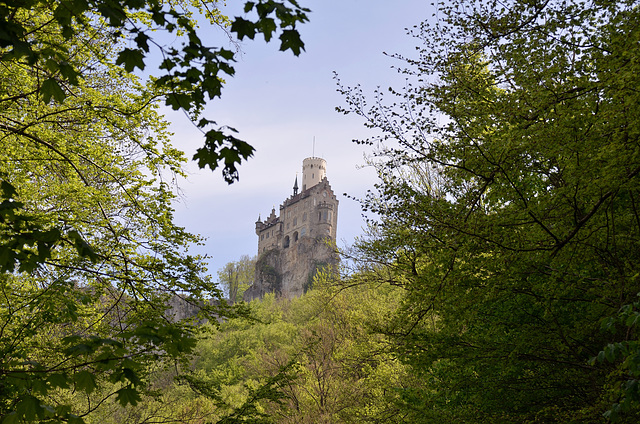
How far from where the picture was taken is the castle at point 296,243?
291 feet

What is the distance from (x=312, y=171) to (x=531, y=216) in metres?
100

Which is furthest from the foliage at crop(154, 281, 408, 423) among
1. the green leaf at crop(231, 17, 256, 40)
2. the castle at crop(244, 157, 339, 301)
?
the castle at crop(244, 157, 339, 301)

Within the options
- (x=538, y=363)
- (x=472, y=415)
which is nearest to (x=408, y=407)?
(x=472, y=415)

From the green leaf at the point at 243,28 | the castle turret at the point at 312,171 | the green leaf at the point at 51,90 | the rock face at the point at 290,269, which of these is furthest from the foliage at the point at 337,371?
the castle turret at the point at 312,171

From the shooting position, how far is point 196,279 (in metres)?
9.34

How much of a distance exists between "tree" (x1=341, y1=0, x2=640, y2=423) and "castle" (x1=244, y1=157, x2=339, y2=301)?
250 ft

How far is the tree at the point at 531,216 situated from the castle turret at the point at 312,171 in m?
95.9

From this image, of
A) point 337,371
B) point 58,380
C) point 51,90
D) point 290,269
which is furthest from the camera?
point 290,269

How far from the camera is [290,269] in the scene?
91.4m

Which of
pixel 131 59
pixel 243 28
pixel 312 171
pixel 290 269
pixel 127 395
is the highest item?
pixel 312 171

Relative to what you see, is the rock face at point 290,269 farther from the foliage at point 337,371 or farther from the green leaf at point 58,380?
the green leaf at point 58,380

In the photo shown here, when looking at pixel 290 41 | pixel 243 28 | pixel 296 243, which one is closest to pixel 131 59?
pixel 243 28

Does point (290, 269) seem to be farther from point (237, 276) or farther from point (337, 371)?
point (337, 371)

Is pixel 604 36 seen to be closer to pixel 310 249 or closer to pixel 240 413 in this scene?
pixel 240 413
